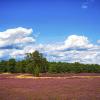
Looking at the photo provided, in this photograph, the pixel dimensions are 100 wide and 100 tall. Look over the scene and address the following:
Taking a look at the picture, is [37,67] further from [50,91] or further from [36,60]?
[50,91]

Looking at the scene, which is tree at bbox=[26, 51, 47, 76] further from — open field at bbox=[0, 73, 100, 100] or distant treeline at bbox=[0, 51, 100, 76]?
open field at bbox=[0, 73, 100, 100]

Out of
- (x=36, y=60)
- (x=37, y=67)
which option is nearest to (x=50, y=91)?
(x=37, y=67)

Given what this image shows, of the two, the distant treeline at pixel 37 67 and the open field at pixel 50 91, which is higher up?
the distant treeline at pixel 37 67

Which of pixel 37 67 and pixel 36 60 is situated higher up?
pixel 36 60

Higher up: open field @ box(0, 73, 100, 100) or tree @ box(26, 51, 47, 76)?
tree @ box(26, 51, 47, 76)

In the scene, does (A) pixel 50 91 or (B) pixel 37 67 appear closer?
(A) pixel 50 91

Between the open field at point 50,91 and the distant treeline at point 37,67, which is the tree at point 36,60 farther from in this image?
the open field at point 50,91

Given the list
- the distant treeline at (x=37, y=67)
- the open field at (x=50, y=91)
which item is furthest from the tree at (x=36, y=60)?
the open field at (x=50, y=91)

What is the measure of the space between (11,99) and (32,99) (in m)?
1.64

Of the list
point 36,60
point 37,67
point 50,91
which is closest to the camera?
point 50,91

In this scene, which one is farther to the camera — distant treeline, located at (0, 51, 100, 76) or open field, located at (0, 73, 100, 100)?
distant treeline, located at (0, 51, 100, 76)

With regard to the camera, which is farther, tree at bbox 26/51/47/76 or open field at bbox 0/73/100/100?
tree at bbox 26/51/47/76

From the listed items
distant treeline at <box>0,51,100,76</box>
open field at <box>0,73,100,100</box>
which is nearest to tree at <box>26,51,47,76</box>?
distant treeline at <box>0,51,100,76</box>

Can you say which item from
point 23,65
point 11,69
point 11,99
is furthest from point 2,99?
point 11,69
